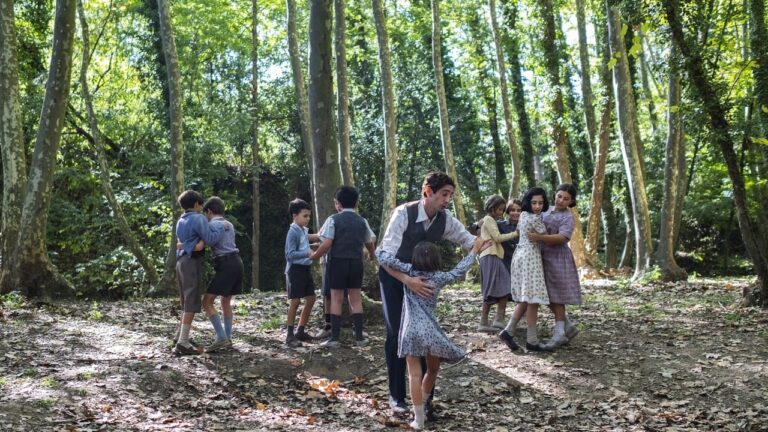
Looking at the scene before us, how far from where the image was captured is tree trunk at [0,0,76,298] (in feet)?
41.6

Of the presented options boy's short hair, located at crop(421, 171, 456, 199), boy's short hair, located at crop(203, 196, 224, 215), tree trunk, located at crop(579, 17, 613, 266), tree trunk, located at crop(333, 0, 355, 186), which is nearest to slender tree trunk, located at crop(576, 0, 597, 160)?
tree trunk, located at crop(579, 17, 613, 266)

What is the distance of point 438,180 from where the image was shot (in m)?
5.86

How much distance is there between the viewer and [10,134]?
42.8 feet

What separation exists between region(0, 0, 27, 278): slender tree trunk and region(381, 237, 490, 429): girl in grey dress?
10053 millimetres

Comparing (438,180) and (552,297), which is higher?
(438,180)

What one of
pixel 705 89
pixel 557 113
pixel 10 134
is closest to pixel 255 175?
pixel 557 113

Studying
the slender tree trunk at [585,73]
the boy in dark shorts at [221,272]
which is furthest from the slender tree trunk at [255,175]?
the boy in dark shorts at [221,272]

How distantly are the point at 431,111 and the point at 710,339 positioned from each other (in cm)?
1979

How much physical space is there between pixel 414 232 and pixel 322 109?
167 inches

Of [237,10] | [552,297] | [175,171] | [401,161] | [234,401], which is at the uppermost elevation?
[237,10]

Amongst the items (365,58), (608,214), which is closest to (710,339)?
(608,214)

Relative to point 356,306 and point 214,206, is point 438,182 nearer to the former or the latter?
point 356,306

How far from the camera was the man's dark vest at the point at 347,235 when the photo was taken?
8.39 metres

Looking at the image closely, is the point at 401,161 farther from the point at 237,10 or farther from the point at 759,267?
the point at 759,267
